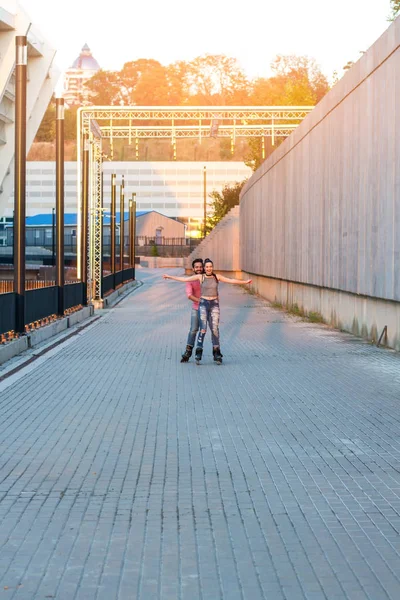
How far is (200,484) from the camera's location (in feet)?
25.6

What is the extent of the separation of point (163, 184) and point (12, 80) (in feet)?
323

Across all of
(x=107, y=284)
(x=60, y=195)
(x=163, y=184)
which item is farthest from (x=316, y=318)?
(x=163, y=184)

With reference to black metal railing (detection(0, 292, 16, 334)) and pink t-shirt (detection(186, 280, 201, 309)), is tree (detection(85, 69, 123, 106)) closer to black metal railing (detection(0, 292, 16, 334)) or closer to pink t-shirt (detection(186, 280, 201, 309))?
black metal railing (detection(0, 292, 16, 334))

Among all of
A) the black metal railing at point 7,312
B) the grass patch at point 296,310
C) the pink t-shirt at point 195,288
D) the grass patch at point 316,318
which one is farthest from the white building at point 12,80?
the pink t-shirt at point 195,288

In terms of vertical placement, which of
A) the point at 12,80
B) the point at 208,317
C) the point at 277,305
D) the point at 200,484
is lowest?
the point at 277,305

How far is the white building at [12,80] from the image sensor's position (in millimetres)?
44656

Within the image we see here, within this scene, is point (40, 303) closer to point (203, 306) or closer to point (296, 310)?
point (203, 306)

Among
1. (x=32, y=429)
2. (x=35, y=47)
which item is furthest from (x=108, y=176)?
(x=32, y=429)

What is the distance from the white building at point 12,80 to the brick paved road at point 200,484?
2979 centimetres

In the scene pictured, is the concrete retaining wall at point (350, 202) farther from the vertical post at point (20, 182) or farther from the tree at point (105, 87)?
the tree at point (105, 87)

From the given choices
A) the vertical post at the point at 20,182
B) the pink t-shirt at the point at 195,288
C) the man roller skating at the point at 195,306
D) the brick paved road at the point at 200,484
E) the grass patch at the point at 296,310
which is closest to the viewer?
the brick paved road at the point at 200,484

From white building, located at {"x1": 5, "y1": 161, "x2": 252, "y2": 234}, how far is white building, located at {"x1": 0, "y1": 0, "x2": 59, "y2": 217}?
270 ft

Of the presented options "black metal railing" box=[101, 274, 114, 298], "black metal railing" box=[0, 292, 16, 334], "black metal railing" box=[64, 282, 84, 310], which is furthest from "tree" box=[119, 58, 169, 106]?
"black metal railing" box=[0, 292, 16, 334]

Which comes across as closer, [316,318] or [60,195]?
[60,195]
